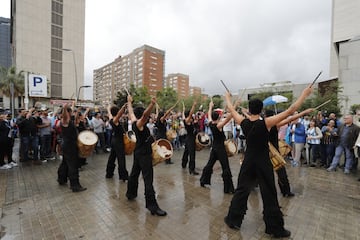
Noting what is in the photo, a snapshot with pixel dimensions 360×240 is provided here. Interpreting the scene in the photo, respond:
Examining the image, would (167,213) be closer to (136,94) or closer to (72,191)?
(72,191)

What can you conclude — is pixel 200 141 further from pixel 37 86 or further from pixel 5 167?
pixel 37 86

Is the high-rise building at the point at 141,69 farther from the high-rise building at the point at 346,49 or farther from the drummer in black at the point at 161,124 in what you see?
the drummer in black at the point at 161,124

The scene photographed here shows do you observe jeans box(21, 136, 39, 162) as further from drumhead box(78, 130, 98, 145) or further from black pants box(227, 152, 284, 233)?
black pants box(227, 152, 284, 233)

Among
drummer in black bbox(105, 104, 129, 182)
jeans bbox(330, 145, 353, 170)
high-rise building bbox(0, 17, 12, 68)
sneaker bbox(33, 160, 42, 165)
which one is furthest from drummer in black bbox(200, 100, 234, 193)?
high-rise building bbox(0, 17, 12, 68)

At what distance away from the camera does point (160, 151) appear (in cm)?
475

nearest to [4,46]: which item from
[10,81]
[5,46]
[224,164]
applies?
[5,46]

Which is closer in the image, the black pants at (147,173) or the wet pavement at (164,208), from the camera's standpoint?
the wet pavement at (164,208)

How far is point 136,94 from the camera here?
145 ft

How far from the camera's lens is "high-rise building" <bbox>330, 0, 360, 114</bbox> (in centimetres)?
2106

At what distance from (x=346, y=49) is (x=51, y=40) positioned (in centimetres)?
5279

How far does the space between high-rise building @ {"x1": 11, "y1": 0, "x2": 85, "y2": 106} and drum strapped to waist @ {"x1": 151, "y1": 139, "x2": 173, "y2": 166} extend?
140 ft

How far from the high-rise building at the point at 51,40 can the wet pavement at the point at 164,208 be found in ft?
137

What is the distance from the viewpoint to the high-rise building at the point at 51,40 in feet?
144

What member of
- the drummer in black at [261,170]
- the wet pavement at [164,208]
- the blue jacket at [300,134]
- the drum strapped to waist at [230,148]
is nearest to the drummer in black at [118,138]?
the wet pavement at [164,208]
